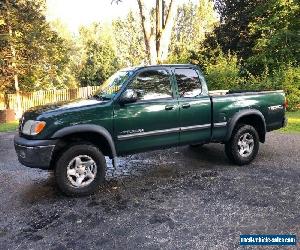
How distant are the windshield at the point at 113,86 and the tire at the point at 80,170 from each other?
101 cm

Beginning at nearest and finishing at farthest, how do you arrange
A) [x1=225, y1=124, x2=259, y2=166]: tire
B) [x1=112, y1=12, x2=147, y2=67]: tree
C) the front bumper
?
the front bumper, [x1=225, y1=124, x2=259, y2=166]: tire, [x1=112, y1=12, x2=147, y2=67]: tree

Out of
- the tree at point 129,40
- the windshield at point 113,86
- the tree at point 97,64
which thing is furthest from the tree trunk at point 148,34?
the tree at point 129,40

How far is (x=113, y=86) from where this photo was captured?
6180mm

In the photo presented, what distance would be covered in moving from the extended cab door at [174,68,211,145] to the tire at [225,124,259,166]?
563 millimetres

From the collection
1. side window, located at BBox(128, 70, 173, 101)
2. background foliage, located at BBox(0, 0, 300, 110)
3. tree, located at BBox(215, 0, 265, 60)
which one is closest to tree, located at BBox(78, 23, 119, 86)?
background foliage, located at BBox(0, 0, 300, 110)

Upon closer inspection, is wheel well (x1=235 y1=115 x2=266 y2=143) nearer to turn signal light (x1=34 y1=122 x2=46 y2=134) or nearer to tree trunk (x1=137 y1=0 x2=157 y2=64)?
turn signal light (x1=34 y1=122 x2=46 y2=134)

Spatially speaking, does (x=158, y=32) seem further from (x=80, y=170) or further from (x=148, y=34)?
(x=80, y=170)

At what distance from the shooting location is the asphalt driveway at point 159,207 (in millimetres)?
3965

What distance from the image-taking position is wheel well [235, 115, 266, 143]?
6992mm

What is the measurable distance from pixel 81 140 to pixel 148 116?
46.5 inches

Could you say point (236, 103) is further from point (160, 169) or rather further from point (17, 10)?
point (17, 10)

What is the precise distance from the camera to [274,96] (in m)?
7.22

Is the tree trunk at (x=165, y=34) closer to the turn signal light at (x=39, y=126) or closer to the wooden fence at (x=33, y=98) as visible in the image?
the wooden fence at (x=33, y=98)

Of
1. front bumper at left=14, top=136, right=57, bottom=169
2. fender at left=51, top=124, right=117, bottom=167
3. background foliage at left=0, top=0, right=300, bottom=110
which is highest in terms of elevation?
background foliage at left=0, top=0, right=300, bottom=110
